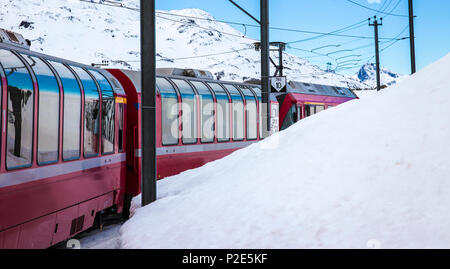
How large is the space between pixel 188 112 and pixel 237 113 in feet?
8.16

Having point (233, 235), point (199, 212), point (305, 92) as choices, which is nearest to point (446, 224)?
point (233, 235)

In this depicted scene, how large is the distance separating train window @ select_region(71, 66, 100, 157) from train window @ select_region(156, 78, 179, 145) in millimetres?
2255

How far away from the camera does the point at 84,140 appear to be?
7.72 m

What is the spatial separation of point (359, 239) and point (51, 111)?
483 cm

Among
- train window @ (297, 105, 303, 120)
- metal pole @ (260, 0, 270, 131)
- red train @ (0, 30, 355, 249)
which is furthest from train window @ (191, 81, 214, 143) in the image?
train window @ (297, 105, 303, 120)

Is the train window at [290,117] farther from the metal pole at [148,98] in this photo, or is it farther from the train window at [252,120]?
the metal pole at [148,98]

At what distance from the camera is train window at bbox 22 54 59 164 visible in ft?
20.7

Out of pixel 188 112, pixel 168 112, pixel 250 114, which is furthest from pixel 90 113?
pixel 250 114

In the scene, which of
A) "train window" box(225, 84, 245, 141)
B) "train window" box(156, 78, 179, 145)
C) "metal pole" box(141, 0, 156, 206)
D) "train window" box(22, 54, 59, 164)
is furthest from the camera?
"train window" box(225, 84, 245, 141)

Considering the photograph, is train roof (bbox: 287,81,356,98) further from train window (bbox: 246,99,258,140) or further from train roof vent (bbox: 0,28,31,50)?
train roof vent (bbox: 0,28,31,50)

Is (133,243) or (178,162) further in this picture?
(178,162)

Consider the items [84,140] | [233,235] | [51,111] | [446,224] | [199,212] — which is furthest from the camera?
[84,140]

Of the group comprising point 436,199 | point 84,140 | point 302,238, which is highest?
point 84,140
